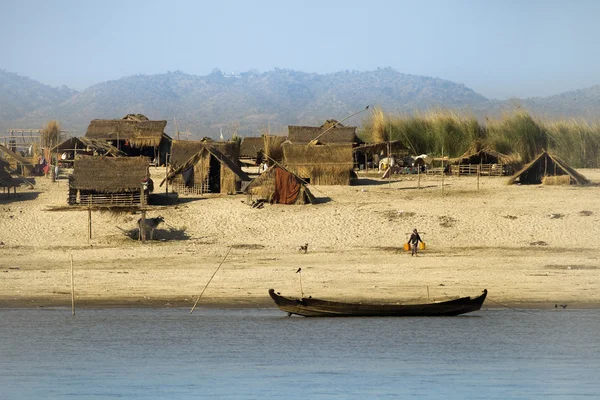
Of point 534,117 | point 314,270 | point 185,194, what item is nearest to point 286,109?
point 534,117

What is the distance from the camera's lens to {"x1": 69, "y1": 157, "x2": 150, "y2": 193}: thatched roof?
30812 mm

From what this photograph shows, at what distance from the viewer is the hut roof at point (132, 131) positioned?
46.1m

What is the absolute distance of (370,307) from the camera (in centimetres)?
1867

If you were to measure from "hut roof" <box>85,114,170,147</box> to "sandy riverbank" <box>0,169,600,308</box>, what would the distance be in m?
10.3

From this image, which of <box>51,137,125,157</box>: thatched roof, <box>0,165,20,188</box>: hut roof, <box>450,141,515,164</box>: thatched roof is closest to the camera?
<box>0,165,20,188</box>: hut roof

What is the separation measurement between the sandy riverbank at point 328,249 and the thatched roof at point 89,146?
22.3 feet

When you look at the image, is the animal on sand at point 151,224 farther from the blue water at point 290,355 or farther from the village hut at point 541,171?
the village hut at point 541,171

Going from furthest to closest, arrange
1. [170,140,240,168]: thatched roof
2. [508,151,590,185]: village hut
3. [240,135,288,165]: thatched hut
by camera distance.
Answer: [240,135,288,165]: thatched hut < [170,140,240,168]: thatched roof < [508,151,590,185]: village hut

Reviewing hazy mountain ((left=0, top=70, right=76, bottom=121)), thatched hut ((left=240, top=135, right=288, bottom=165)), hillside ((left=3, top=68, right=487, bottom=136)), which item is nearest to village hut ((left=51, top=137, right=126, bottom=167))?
thatched hut ((left=240, top=135, right=288, bottom=165))

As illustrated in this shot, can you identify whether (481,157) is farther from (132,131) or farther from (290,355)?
(290,355)

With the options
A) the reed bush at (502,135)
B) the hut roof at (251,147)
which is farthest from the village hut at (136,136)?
the reed bush at (502,135)

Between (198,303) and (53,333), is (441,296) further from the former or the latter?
(53,333)

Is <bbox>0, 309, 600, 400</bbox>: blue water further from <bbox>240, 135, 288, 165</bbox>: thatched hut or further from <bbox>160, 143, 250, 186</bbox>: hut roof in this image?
<bbox>240, 135, 288, 165</bbox>: thatched hut

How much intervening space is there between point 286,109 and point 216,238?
441ft
